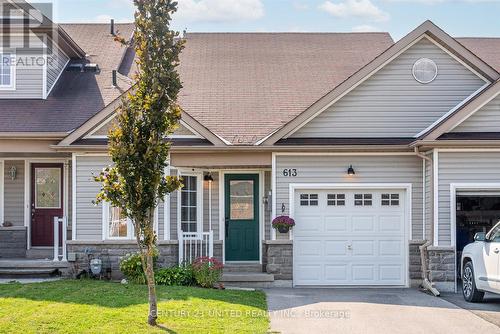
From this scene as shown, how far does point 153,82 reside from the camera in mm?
9844

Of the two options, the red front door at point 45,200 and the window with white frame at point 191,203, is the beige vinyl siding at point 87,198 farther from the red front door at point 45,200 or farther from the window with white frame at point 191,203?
the red front door at point 45,200

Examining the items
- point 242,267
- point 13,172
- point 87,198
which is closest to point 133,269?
point 87,198

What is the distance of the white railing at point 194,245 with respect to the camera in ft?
49.9

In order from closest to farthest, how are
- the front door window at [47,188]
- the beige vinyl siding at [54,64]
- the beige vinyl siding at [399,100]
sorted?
the beige vinyl siding at [399,100], the front door window at [47,188], the beige vinyl siding at [54,64]

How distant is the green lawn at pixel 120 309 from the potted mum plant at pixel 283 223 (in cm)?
185

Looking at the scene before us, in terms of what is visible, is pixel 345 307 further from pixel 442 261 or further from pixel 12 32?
pixel 12 32

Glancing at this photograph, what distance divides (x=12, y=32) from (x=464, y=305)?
40.3ft

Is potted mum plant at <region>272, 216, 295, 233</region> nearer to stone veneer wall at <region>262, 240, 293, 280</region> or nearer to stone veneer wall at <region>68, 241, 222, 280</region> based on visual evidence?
stone veneer wall at <region>262, 240, 293, 280</region>

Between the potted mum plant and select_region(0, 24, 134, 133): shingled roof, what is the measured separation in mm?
5073

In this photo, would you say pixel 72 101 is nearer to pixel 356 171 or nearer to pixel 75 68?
pixel 75 68

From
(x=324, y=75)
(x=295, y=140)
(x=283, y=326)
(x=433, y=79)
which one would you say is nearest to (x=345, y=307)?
(x=283, y=326)

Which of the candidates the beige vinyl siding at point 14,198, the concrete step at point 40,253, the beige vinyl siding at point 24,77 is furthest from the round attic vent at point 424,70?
the beige vinyl siding at point 14,198

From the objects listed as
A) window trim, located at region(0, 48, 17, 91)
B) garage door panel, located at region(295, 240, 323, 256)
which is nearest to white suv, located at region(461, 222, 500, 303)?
garage door panel, located at region(295, 240, 323, 256)

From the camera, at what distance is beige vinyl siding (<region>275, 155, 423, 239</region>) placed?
1527 centimetres
